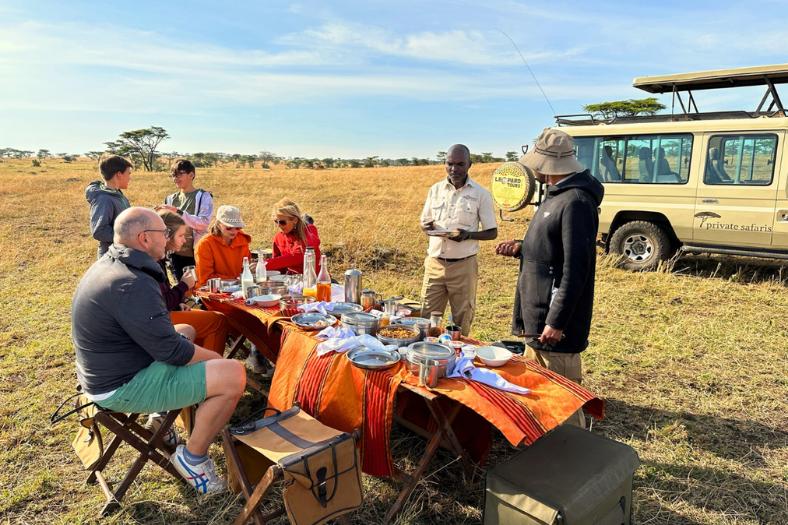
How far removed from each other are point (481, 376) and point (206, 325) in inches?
82.5

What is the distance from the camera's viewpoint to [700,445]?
3.14m

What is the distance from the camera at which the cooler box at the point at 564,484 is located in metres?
1.89

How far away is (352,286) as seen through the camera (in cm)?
332

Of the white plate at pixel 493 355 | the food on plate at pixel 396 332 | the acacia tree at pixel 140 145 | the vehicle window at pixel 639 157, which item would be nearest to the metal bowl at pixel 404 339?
the food on plate at pixel 396 332

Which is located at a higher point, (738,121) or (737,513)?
(738,121)

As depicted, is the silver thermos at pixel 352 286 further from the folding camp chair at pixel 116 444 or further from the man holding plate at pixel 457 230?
the folding camp chair at pixel 116 444

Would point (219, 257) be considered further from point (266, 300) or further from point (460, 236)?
point (460, 236)

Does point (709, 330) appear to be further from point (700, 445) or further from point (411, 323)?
point (411, 323)

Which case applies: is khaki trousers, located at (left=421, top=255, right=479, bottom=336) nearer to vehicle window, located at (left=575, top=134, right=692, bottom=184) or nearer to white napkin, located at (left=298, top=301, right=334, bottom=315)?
white napkin, located at (left=298, top=301, right=334, bottom=315)

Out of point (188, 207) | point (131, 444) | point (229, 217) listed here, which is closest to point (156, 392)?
point (131, 444)

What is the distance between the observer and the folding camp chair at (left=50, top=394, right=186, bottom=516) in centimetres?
250

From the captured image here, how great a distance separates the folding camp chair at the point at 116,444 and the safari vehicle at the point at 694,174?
6690 mm

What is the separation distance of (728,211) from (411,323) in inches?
221

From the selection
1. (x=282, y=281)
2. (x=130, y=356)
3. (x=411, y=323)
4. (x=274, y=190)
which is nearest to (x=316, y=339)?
(x=411, y=323)
